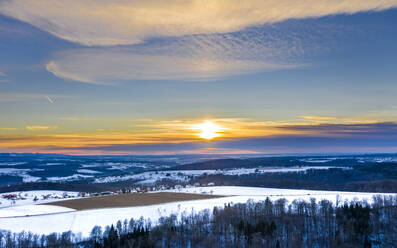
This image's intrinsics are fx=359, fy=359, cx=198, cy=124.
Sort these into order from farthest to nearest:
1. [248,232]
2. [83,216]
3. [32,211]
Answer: [32,211], [83,216], [248,232]

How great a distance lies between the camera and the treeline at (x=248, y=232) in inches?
4980

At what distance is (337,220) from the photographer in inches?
5974

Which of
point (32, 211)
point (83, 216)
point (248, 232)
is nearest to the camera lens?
point (248, 232)

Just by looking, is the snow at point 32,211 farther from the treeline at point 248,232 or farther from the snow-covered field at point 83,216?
the treeline at point 248,232

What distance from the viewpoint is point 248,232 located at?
5157 inches

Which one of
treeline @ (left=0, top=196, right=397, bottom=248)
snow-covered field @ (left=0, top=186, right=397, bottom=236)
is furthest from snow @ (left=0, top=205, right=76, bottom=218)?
treeline @ (left=0, top=196, right=397, bottom=248)

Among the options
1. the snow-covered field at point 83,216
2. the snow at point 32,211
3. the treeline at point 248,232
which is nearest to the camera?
the treeline at point 248,232

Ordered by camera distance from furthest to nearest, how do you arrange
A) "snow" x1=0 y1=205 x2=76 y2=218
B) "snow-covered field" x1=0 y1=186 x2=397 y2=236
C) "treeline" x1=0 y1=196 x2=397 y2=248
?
"snow" x1=0 y1=205 x2=76 y2=218
"snow-covered field" x1=0 y1=186 x2=397 y2=236
"treeline" x1=0 y1=196 x2=397 y2=248

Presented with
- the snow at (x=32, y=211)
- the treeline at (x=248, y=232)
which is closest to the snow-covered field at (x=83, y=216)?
the snow at (x=32, y=211)

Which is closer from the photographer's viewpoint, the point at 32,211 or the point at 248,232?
the point at 248,232

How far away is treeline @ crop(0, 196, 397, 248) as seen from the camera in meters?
126

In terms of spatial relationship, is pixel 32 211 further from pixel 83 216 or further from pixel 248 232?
pixel 248 232

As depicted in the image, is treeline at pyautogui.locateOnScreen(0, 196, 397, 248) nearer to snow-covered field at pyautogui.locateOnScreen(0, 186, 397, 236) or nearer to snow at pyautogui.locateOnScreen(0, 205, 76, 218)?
snow-covered field at pyautogui.locateOnScreen(0, 186, 397, 236)

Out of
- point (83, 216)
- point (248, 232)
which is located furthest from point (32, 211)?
point (248, 232)
